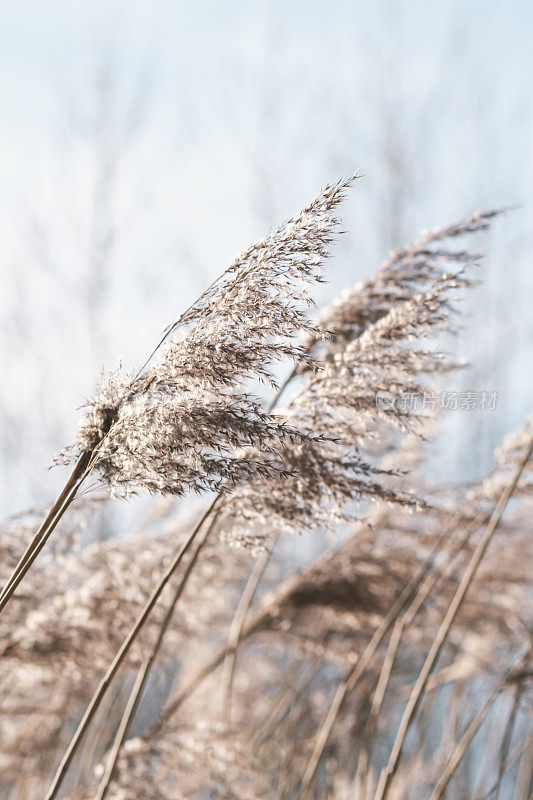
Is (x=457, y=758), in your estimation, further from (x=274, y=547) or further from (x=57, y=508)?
(x=57, y=508)

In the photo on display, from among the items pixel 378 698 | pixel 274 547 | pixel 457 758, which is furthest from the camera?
pixel 274 547

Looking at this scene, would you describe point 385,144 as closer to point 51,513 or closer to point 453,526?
point 453,526

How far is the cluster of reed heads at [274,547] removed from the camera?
0.91 meters

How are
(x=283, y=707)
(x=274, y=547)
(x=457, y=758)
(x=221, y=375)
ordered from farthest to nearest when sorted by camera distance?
1. (x=283, y=707)
2. (x=274, y=547)
3. (x=457, y=758)
4. (x=221, y=375)

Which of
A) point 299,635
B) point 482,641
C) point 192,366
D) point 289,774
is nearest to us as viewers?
point 192,366

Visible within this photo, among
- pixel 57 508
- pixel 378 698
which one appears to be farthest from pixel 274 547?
pixel 57 508

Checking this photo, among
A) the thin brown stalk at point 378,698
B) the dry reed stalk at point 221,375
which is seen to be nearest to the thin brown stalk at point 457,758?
the thin brown stalk at point 378,698

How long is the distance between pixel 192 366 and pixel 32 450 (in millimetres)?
5374

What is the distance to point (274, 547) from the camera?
184cm

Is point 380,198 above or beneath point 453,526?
above

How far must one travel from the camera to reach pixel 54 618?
158 cm

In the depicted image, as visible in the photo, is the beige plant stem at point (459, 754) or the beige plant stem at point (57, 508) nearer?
the beige plant stem at point (57, 508)

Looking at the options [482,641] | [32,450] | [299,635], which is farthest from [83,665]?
[32,450]

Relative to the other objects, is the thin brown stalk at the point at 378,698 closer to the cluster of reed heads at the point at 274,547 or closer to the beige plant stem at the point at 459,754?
the cluster of reed heads at the point at 274,547
